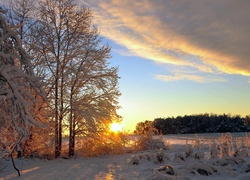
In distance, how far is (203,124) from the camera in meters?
36.5

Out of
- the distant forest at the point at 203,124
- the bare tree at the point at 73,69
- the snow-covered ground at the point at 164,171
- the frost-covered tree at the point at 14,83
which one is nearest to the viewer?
the frost-covered tree at the point at 14,83

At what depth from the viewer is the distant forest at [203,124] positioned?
118 ft

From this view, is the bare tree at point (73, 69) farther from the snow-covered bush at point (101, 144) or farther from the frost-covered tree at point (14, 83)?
the frost-covered tree at point (14, 83)

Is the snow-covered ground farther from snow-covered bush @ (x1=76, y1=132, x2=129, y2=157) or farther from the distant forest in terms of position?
the distant forest

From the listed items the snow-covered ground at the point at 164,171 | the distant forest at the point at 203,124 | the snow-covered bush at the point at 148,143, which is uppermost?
the distant forest at the point at 203,124

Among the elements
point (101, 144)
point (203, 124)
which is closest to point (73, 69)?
point (101, 144)

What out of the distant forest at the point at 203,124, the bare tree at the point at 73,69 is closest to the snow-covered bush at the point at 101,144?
the bare tree at the point at 73,69

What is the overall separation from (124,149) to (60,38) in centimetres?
707

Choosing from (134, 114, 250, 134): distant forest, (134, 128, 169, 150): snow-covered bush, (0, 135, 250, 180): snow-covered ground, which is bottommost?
(0, 135, 250, 180): snow-covered ground

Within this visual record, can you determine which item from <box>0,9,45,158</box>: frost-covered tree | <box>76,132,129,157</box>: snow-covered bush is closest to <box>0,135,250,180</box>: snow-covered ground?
<box>0,9,45,158</box>: frost-covered tree

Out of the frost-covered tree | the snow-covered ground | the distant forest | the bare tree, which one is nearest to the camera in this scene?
the frost-covered tree

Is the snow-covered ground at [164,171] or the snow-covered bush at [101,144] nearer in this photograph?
the snow-covered ground at [164,171]

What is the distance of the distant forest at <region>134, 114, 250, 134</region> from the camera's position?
36031 millimetres

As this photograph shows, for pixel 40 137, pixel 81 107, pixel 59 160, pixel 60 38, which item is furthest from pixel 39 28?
pixel 59 160
